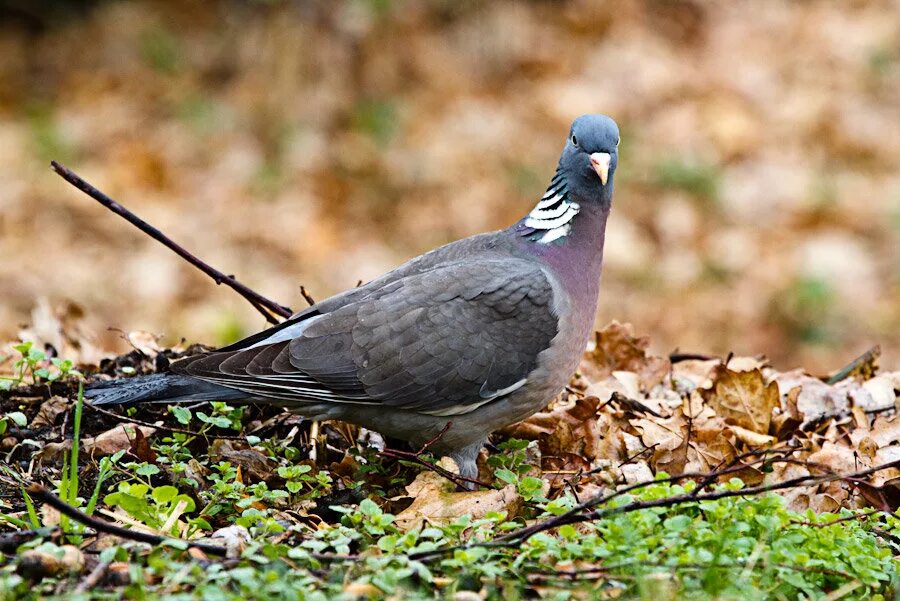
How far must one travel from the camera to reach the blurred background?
786 centimetres

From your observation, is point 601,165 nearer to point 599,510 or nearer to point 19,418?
point 599,510

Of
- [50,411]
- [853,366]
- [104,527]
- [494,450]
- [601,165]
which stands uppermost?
[601,165]

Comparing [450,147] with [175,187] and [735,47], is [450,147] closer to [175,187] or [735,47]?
[175,187]

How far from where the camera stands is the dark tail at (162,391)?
3820 millimetres

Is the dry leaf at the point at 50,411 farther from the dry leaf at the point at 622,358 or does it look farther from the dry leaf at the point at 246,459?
A: the dry leaf at the point at 622,358

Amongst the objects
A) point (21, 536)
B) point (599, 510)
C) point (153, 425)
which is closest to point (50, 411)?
point (153, 425)

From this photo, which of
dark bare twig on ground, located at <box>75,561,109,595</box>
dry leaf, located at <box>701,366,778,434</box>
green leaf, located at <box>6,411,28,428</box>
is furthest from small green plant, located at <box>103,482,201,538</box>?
dry leaf, located at <box>701,366,778,434</box>

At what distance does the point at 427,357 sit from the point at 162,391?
95cm

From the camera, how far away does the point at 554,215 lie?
4.24 meters

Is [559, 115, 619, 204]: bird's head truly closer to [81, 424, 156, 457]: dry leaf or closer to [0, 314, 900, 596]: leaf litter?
[0, 314, 900, 596]: leaf litter

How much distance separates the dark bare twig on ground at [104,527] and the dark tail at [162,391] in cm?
97

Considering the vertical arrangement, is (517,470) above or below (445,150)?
below

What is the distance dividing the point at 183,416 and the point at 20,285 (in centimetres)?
423

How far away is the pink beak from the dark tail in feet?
5.08
